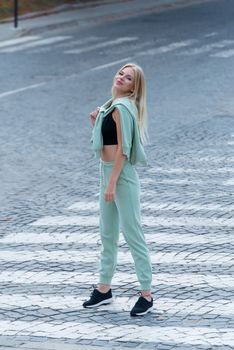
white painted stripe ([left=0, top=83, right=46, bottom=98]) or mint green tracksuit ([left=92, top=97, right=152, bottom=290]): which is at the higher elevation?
mint green tracksuit ([left=92, top=97, right=152, bottom=290])

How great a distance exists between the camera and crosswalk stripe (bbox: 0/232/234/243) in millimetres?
11727

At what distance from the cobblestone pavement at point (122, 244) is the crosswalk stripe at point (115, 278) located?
1 cm

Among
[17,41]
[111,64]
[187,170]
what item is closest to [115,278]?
[187,170]

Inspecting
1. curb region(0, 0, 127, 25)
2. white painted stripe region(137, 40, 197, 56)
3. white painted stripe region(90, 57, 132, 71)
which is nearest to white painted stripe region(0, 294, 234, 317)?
white painted stripe region(90, 57, 132, 71)

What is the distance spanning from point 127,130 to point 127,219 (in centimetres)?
67

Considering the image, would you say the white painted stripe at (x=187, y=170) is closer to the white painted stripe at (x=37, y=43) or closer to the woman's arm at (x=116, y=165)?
the woman's arm at (x=116, y=165)

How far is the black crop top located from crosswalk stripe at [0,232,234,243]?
2437mm

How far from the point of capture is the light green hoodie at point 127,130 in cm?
934

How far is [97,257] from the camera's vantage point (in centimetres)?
1117

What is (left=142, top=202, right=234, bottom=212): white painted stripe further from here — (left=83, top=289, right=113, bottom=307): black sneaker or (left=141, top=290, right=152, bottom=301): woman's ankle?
(left=141, top=290, right=152, bottom=301): woman's ankle

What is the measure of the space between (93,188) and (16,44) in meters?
16.0

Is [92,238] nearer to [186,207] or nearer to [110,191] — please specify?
[186,207]

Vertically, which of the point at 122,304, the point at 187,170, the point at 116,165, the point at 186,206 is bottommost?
the point at 187,170

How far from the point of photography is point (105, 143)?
31.0 feet
